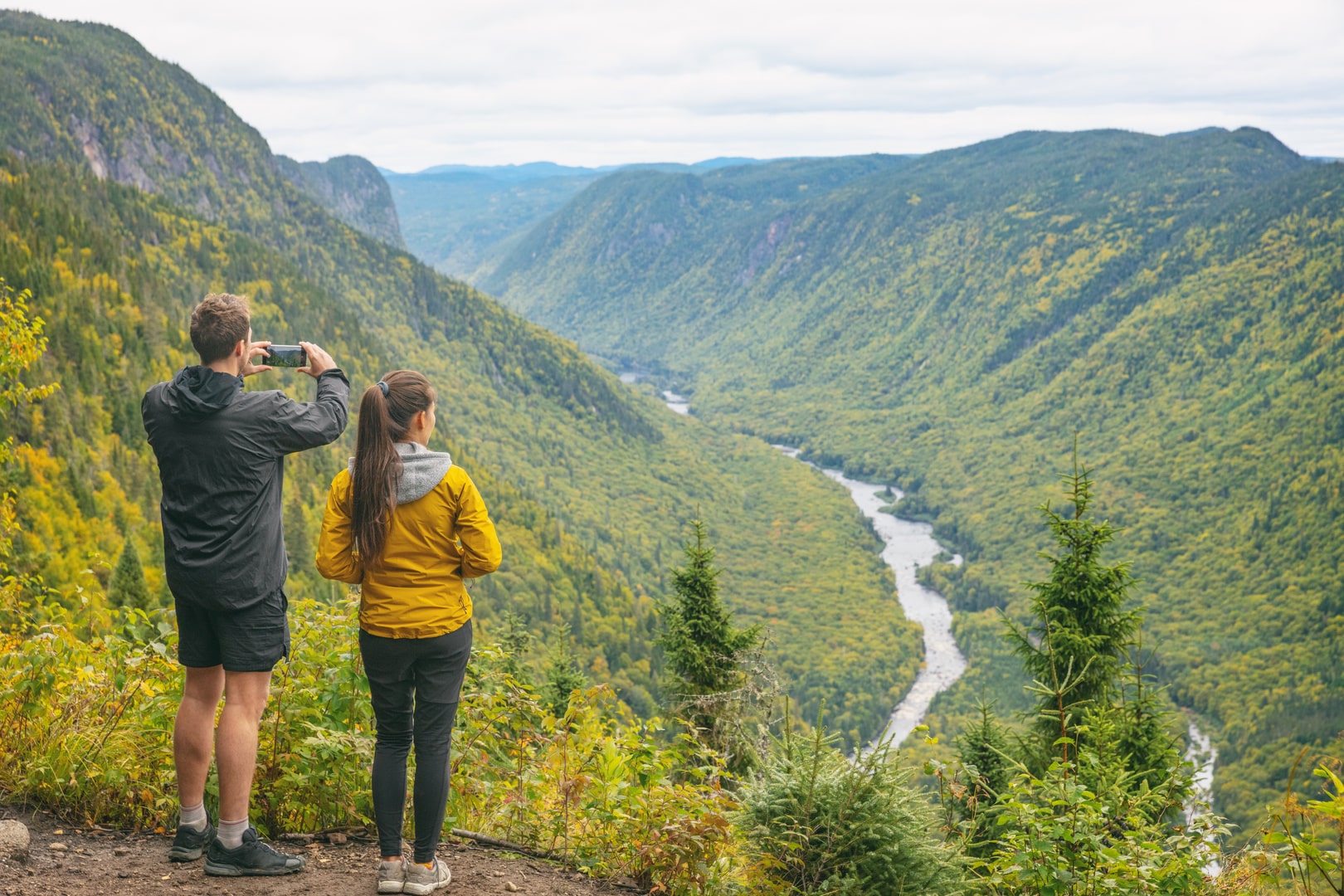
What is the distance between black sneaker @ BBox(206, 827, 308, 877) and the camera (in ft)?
17.8

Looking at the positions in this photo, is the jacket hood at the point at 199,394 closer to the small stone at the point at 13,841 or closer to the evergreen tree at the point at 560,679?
the small stone at the point at 13,841

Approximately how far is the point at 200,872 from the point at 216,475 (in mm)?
2346

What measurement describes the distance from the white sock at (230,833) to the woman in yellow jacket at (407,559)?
83cm

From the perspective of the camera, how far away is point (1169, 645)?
10356cm

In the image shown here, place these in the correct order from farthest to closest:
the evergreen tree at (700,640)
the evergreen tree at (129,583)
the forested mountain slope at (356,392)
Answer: the forested mountain slope at (356,392) → the evergreen tree at (129,583) → the evergreen tree at (700,640)

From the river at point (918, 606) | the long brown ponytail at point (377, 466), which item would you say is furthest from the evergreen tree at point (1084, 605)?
the river at point (918, 606)

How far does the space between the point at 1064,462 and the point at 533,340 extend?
94861 millimetres

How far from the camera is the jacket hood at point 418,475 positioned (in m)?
5.15

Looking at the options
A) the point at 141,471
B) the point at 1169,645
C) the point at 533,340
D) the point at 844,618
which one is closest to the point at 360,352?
the point at 533,340

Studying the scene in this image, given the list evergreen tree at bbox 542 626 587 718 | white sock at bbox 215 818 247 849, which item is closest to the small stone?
white sock at bbox 215 818 247 849

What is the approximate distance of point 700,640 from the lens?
19078 mm

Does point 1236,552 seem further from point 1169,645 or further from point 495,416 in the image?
point 495,416

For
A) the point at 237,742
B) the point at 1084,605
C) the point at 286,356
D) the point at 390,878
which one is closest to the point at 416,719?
the point at 390,878

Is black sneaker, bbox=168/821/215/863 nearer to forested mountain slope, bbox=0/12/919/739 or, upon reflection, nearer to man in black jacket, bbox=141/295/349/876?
man in black jacket, bbox=141/295/349/876
